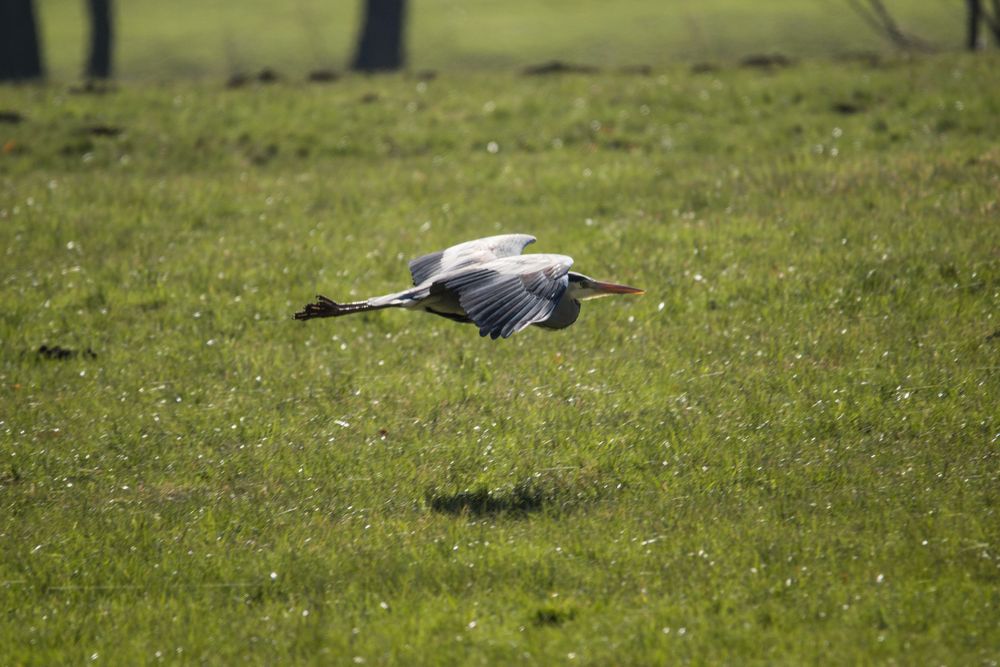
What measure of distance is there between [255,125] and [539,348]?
30.7 feet

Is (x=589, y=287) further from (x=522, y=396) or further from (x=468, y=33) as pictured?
(x=468, y=33)

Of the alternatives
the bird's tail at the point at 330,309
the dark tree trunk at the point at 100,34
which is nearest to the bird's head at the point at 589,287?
the bird's tail at the point at 330,309

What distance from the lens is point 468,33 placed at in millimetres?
32000

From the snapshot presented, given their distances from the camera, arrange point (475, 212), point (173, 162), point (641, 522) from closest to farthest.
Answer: point (641, 522) < point (475, 212) < point (173, 162)

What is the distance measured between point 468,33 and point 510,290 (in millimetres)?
24906

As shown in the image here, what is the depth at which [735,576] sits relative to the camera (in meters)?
6.77

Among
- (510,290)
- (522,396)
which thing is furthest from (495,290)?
(522,396)

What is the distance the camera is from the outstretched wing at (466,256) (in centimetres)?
955

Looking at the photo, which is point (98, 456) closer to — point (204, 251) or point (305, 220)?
point (204, 251)

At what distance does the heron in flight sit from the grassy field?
0.87 m

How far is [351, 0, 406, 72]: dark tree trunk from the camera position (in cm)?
3144

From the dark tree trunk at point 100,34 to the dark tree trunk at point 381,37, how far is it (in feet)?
20.8

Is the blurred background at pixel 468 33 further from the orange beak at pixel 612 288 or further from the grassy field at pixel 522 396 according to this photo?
the orange beak at pixel 612 288

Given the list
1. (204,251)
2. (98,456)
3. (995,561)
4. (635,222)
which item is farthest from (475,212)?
(995,561)
